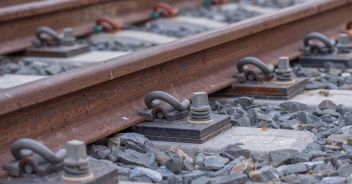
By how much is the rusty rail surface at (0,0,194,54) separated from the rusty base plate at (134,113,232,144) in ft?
10.00

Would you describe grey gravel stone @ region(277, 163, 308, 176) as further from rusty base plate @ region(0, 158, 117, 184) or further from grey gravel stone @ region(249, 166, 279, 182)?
rusty base plate @ region(0, 158, 117, 184)

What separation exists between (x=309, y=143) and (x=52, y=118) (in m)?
1.15

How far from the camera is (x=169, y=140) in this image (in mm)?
4191

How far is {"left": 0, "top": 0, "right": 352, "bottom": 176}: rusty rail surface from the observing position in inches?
150

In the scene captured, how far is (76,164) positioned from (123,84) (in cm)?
125

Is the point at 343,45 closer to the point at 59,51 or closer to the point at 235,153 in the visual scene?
the point at 59,51

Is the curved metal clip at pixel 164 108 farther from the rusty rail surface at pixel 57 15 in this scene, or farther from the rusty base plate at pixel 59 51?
the rusty rail surface at pixel 57 15

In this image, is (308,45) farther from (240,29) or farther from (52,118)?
(52,118)

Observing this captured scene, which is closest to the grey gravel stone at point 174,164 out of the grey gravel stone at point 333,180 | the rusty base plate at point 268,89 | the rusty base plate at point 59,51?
the grey gravel stone at point 333,180

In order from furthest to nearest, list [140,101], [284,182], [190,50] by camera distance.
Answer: [190,50], [140,101], [284,182]

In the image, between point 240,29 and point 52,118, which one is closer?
point 52,118

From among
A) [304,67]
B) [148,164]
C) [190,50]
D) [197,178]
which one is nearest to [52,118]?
[148,164]

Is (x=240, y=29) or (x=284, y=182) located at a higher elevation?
(x=240, y=29)

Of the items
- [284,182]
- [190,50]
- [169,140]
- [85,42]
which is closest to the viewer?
[284,182]
